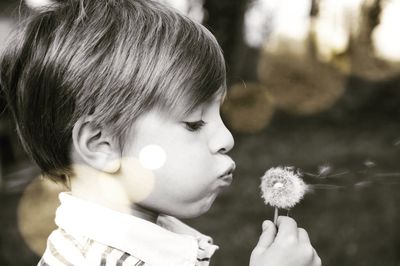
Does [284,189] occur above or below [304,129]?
below

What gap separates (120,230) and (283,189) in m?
0.31

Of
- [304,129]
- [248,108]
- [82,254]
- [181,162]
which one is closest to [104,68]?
[181,162]

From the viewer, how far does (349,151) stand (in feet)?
14.6

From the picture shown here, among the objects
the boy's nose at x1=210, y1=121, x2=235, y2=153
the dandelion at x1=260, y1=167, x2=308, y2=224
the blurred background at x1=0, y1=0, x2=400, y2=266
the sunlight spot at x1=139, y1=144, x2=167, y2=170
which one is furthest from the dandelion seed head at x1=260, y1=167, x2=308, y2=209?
the blurred background at x1=0, y1=0, x2=400, y2=266

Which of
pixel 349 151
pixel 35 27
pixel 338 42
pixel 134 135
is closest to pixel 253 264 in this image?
pixel 134 135

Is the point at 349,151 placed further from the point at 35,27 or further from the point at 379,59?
the point at 35,27

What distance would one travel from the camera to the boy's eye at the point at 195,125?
1.08 m

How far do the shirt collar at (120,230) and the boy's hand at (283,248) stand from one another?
0.17 m

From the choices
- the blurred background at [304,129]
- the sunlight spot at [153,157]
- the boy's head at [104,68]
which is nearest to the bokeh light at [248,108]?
the blurred background at [304,129]

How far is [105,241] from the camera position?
1.03 meters

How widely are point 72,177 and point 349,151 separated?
358 centimetres

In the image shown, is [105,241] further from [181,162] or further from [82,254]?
[181,162]

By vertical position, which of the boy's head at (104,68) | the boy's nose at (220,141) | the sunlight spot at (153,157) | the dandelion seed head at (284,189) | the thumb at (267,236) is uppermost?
the boy's head at (104,68)

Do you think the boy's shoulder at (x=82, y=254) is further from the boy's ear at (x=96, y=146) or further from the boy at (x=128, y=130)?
the boy's ear at (x=96, y=146)
